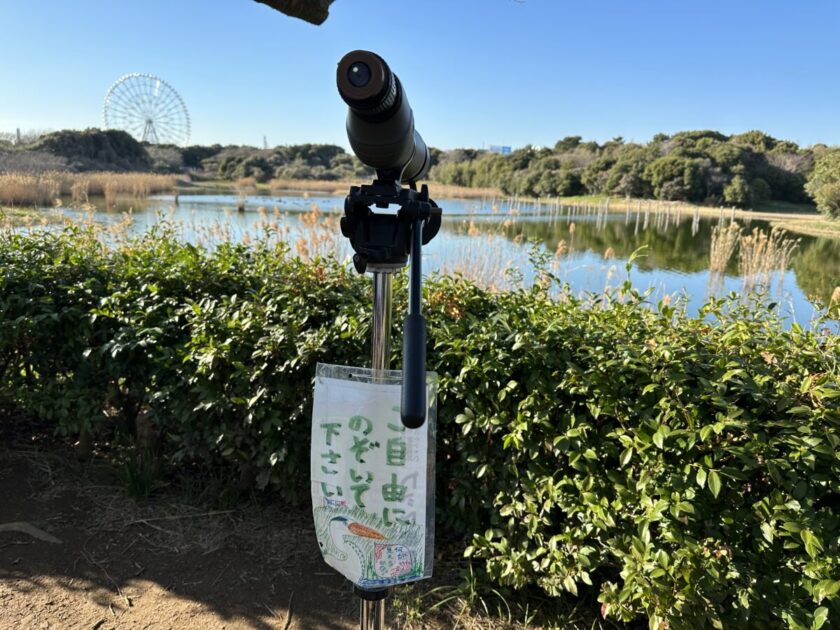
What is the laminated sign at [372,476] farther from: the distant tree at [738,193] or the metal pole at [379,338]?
the distant tree at [738,193]

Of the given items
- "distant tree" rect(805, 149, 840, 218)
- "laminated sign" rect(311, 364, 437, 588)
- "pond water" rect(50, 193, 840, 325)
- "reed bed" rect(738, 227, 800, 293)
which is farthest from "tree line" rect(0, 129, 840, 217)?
"laminated sign" rect(311, 364, 437, 588)

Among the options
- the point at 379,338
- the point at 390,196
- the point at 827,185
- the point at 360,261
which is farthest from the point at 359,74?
the point at 827,185

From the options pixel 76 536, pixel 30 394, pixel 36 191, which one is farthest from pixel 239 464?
pixel 36 191

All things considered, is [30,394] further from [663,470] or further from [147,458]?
[663,470]

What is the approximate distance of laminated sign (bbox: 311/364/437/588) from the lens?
1145 millimetres

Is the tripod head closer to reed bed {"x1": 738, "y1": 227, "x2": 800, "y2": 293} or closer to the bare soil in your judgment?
the bare soil

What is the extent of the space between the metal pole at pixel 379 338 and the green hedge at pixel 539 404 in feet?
1.97

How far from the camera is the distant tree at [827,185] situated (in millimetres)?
17812

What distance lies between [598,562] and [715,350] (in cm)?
75

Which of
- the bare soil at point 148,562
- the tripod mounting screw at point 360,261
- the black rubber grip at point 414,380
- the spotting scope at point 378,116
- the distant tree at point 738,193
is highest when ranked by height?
the distant tree at point 738,193

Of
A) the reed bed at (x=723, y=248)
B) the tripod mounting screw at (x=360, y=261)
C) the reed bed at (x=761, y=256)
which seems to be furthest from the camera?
the reed bed at (x=723, y=248)

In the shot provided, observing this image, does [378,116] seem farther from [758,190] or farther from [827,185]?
[758,190]

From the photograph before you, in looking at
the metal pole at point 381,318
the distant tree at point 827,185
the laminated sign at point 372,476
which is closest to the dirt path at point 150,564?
the laminated sign at point 372,476

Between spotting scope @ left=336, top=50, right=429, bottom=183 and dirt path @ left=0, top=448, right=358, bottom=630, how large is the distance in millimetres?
1631
